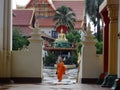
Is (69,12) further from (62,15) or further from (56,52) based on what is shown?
(56,52)

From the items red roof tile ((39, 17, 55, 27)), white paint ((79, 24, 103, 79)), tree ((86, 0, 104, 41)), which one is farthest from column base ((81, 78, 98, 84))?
red roof tile ((39, 17, 55, 27))

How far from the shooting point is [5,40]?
61.5ft

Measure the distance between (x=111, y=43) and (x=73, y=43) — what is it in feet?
90.4

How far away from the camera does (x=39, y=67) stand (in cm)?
1934

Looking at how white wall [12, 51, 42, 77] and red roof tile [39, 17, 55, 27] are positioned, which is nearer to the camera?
white wall [12, 51, 42, 77]

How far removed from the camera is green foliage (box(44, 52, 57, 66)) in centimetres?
3831

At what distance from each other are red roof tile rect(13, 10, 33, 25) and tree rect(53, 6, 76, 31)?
8044 mm

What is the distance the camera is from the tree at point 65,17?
53.8 meters

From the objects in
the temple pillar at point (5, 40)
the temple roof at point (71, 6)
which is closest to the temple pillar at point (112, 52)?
the temple pillar at point (5, 40)

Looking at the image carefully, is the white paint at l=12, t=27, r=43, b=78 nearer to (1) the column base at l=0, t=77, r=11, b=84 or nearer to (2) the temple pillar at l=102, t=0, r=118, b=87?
(1) the column base at l=0, t=77, r=11, b=84

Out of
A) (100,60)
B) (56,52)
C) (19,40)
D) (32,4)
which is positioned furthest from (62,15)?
(100,60)

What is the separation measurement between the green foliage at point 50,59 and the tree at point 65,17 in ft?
47.2

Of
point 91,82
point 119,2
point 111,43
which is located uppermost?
point 119,2

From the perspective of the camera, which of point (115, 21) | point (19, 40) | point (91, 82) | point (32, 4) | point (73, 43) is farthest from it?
point (32, 4)
